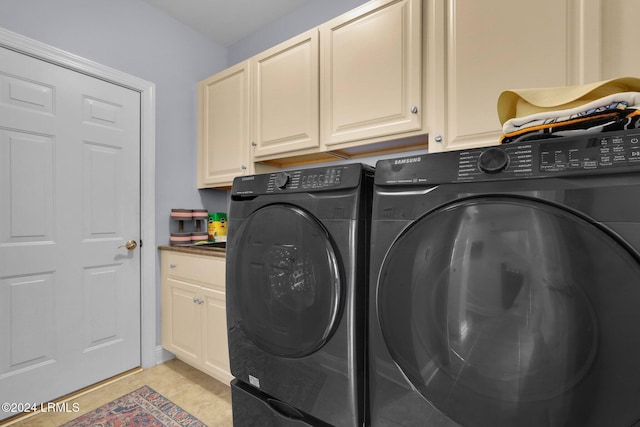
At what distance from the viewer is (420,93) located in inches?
56.0

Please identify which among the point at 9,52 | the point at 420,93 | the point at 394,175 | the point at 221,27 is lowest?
the point at 394,175

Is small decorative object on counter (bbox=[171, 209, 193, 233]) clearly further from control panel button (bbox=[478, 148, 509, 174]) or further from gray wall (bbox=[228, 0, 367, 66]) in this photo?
control panel button (bbox=[478, 148, 509, 174])

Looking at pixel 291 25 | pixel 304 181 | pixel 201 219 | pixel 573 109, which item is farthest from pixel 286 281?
pixel 291 25

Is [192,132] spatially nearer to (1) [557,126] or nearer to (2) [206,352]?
(2) [206,352]

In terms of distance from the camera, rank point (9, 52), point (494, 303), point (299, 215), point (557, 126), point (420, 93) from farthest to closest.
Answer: point (9, 52)
point (420, 93)
point (299, 215)
point (557, 126)
point (494, 303)

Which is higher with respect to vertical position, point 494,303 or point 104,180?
point 104,180

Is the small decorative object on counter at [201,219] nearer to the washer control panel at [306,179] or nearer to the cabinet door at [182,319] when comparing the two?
the cabinet door at [182,319]

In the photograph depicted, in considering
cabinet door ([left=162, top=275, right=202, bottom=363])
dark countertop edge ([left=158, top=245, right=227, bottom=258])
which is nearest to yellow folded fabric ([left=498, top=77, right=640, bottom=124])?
dark countertop edge ([left=158, top=245, right=227, bottom=258])

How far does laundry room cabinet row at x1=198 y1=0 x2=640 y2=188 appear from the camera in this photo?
1091 millimetres

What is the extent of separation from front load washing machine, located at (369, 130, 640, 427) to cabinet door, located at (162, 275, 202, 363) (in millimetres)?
1562

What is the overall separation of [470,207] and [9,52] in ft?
A: 8.13

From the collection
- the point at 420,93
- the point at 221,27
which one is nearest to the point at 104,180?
the point at 221,27

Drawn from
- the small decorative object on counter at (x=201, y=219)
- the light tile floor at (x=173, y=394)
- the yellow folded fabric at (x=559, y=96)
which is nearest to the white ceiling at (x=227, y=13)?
the small decorative object on counter at (x=201, y=219)

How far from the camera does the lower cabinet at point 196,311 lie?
1816 millimetres
